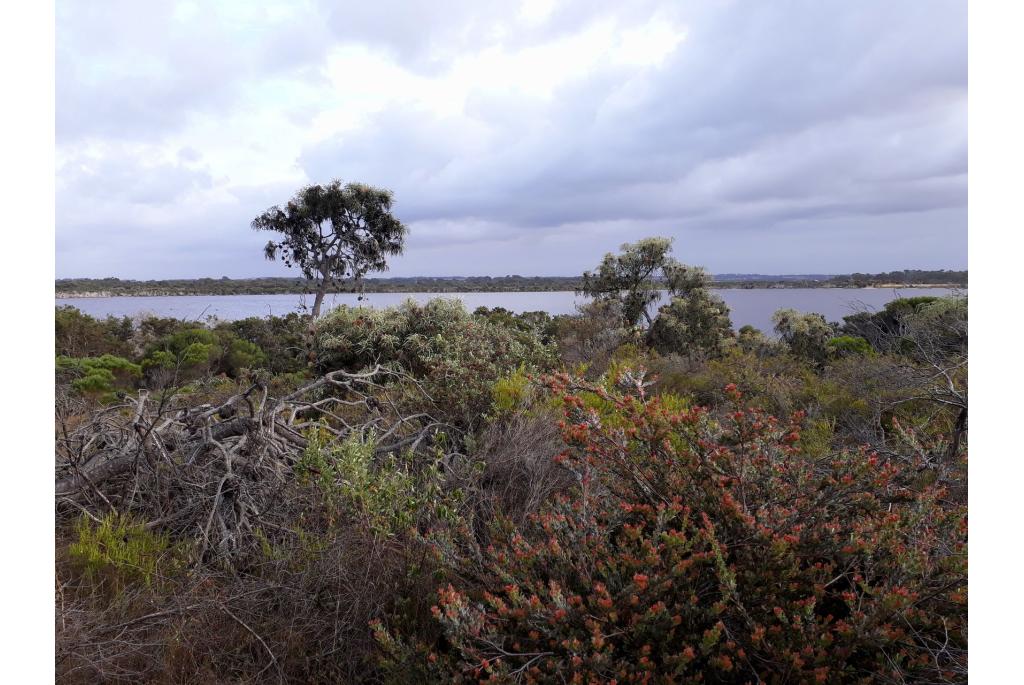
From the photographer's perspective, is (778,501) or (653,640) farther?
(778,501)

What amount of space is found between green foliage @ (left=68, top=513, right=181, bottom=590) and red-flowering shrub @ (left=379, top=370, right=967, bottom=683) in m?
1.71

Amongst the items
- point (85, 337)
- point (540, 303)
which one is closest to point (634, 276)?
point (540, 303)

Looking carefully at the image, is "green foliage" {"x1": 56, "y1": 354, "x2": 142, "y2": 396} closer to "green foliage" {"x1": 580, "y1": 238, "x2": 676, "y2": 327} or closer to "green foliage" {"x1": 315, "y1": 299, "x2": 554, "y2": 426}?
"green foliage" {"x1": 315, "y1": 299, "x2": 554, "y2": 426}

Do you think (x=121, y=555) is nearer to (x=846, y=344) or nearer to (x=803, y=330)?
(x=846, y=344)

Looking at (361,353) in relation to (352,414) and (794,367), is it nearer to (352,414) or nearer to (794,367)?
(352,414)

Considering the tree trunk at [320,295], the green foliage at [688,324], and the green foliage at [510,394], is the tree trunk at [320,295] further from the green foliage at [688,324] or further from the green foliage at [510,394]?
the green foliage at [510,394]

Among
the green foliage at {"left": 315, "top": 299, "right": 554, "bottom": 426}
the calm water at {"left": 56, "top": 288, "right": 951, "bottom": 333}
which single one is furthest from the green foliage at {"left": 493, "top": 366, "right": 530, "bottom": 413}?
the calm water at {"left": 56, "top": 288, "right": 951, "bottom": 333}

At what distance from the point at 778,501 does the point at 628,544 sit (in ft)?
1.91

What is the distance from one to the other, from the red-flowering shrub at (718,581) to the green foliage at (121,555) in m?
1.71

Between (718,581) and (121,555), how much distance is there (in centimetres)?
293

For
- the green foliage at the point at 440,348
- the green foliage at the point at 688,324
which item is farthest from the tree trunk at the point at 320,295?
the green foliage at the point at 440,348

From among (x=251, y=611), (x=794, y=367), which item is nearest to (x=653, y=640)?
(x=251, y=611)

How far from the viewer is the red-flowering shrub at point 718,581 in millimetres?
2111

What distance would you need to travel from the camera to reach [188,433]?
4.99 metres
